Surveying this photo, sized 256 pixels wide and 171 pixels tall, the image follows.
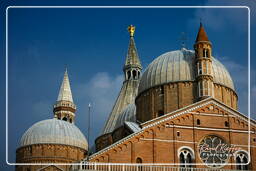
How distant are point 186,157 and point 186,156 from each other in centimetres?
7

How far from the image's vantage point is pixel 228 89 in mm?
44969

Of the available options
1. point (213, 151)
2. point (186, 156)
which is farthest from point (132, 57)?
point (186, 156)

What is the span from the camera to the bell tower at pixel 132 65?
72.0 metres

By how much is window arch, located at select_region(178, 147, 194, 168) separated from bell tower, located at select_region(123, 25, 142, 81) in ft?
114

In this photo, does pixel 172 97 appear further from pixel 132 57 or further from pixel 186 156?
pixel 132 57

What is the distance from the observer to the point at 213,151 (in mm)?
37062

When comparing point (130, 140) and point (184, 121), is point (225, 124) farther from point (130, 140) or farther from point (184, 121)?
point (130, 140)

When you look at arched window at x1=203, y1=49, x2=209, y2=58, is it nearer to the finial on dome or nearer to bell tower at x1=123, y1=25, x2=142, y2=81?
the finial on dome

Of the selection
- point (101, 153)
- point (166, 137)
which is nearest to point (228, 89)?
point (166, 137)

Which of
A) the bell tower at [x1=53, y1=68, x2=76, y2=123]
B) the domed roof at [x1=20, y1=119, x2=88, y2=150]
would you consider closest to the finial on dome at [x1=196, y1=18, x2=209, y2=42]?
the domed roof at [x1=20, y1=119, x2=88, y2=150]

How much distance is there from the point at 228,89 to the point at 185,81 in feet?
13.8

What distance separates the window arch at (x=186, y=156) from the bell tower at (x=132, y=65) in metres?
34.7

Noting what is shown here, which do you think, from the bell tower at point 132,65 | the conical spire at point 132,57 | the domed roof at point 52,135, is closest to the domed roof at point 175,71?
the domed roof at point 52,135

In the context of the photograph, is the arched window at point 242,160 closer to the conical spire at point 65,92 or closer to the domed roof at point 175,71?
the domed roof at point 175,71
